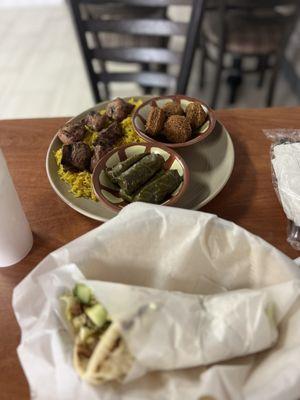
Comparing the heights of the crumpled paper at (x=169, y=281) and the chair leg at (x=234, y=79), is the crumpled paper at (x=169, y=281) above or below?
above

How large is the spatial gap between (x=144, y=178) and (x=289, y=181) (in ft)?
0.93

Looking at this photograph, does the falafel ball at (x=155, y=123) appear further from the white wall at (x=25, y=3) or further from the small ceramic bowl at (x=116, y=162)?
the white wall at (x=25, y=3)

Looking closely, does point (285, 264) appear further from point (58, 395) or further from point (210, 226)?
point (58, 395)

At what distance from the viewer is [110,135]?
0.87 m

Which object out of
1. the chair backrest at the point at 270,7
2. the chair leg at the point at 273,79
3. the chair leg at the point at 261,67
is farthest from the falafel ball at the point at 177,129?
the chair leg at the point at 261,67

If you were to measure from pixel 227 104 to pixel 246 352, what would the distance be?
1.99 m

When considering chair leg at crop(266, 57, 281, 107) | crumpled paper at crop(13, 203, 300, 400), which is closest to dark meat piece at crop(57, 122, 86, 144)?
crumpled paper at crop(13, 203, 300, 400)

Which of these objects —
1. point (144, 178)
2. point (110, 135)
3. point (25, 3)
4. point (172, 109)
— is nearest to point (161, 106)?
point (172, 109)

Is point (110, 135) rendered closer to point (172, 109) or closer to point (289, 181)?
point (172, 109)

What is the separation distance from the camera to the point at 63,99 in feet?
7.72

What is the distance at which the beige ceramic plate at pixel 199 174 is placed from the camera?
2.45ft

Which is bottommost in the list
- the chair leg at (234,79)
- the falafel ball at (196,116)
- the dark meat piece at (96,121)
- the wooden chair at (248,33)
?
the chair leg at (234,79)

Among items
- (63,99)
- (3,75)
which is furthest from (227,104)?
(3,75)

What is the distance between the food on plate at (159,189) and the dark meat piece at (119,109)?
10.0 inches
